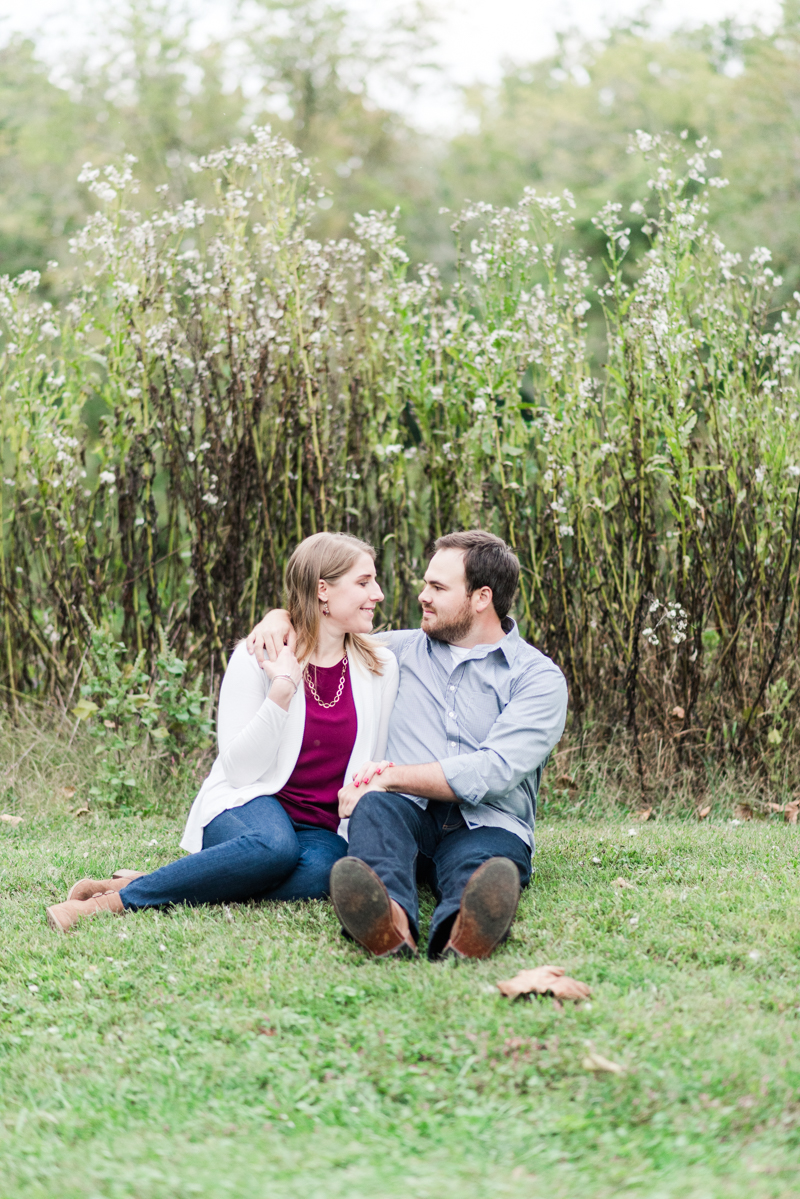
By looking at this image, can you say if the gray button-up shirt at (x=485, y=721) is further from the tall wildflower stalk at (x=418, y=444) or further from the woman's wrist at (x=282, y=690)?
the tall wildflower stalk at (x=418, y=444)

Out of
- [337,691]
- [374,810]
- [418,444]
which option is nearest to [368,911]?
[374,810]

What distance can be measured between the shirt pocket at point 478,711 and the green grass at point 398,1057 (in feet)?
1.75

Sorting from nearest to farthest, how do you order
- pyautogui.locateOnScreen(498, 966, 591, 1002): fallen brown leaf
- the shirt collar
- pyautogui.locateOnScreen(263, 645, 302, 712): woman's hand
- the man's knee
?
pyautogui.locateOnScreen(498, 966, 591, 1002): fallen brown leaf, the man's knee, pyautogui.locateOnScreen(263, 645, 302, 712): woman's hand, the shirt collar

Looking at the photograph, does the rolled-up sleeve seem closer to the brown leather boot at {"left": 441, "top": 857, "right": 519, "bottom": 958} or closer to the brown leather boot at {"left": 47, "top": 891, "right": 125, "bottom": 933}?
the brown leather boot at {"left": 441, "top": 857, "right": 519, "bottom": 958}

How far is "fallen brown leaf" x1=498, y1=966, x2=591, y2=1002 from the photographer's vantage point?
248cm

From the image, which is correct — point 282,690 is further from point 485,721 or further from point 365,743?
point 485,721

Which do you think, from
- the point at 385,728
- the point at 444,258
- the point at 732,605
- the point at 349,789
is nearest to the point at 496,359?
the point at 732,605

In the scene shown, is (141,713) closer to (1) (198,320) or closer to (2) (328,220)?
(1) (198,320)

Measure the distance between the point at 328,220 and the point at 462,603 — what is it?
665 inches

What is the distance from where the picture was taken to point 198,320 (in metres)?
4.95

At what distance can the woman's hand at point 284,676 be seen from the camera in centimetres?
328

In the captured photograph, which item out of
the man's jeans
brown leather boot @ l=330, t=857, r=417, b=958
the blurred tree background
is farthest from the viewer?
the blurred tree background

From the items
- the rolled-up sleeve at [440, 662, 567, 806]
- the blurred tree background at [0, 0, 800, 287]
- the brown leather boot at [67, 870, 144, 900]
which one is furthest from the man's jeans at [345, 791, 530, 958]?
the blurred tree background at [0, 0, 800, 287]

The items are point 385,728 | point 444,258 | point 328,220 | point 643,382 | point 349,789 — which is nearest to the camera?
point 349,789
